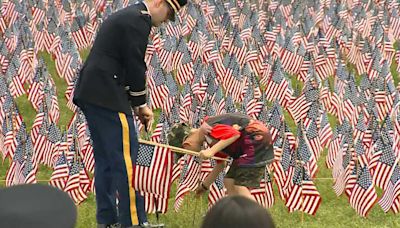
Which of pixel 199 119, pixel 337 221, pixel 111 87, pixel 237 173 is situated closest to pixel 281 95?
pixel 199 119

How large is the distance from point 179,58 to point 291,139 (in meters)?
4.46

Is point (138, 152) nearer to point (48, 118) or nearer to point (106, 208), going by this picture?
point (106, 208)

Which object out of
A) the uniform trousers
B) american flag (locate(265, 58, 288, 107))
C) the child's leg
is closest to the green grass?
the child's leg

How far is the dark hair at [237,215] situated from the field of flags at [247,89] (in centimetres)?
340

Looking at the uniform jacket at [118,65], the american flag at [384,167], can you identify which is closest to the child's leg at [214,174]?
the uniform jacket at [118,65]

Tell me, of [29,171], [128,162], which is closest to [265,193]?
[128,162]

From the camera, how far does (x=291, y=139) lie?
8.84 meters

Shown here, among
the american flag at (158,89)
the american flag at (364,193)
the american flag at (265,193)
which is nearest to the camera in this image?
the american flag at (265,193)

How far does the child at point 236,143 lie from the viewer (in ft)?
21.4

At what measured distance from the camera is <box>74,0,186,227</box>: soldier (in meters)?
6.17

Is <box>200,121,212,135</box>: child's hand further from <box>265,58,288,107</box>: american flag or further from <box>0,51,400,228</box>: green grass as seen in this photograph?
<box>265,58,288,107</box>: american flag

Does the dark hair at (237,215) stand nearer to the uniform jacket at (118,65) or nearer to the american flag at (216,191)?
the uniform jacket at (118,65)

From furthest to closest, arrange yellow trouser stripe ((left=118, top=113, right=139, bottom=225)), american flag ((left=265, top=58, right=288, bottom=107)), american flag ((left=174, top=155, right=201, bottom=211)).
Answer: american flag ((left=265, top=58, right=288, bottom=107))
american flag ((left=174, top=155, right=201, bottom=211))
yellow trouser stripe ((left=118, top=113, right=139, bottom=225))

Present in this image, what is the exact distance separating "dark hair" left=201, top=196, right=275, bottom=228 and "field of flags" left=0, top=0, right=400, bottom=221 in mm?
3403
